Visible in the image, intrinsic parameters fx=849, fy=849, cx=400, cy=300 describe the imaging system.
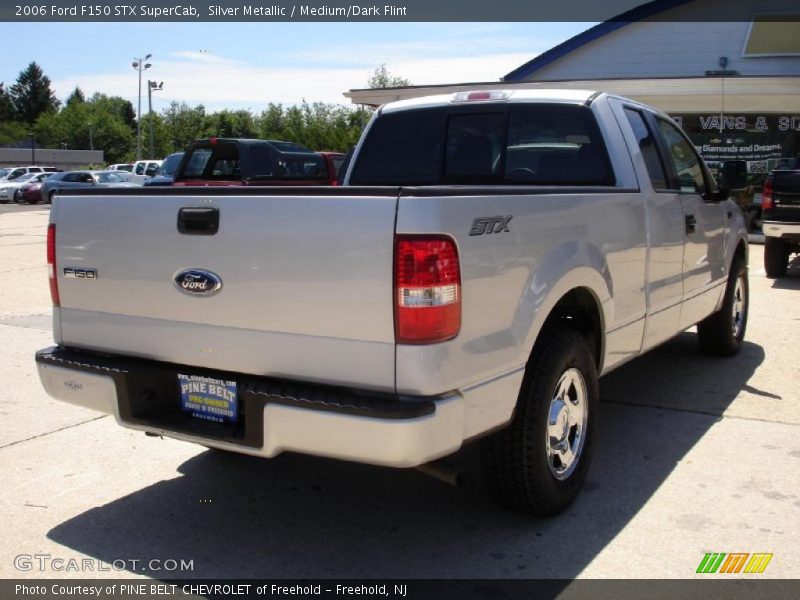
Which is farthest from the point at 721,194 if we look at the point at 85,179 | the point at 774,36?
the point at 85,179

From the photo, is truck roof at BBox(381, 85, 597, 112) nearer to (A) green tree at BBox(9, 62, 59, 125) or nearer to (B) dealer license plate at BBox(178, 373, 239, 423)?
(B) dealer license plate at BBox(178, 373, 239, 423)

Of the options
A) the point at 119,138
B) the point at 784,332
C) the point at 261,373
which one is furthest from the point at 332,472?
the point at 119,138

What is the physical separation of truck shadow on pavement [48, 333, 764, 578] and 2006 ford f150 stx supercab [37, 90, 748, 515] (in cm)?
22

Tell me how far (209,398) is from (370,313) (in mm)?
861

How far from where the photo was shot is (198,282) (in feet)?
11.1

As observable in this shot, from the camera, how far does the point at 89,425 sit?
5.21 meters

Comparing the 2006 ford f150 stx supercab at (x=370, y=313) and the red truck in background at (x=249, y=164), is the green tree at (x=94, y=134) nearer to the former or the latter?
the red truck in background at (x=249, y=164)

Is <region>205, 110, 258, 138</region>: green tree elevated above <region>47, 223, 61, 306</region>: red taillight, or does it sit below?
above

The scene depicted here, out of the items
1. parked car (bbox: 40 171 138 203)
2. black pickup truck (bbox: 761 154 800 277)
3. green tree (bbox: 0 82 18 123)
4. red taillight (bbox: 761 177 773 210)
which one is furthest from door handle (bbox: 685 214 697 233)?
green tree (bbox: 0 82 18 123)

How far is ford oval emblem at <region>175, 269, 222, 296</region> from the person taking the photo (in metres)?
3.35

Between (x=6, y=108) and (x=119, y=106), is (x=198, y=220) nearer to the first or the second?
(x=6, y=108)

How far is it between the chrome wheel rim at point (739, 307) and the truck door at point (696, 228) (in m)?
0.71

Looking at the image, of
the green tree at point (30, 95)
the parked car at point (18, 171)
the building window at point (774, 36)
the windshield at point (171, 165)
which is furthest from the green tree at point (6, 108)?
the building window at point (774, 36)

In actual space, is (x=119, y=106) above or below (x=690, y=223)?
above
